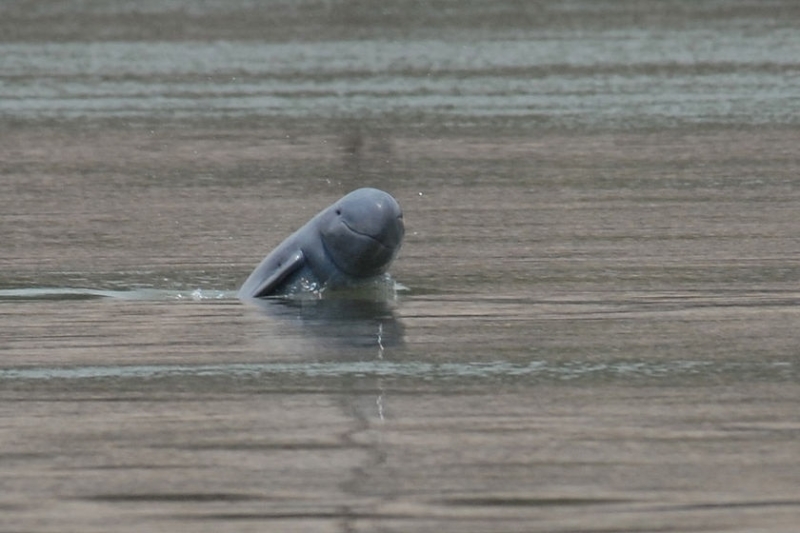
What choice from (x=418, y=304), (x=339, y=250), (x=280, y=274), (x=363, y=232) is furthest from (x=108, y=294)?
(x=418, y=304)

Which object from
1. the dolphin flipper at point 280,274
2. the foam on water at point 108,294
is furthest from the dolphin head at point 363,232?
the foam on water at point 108,294

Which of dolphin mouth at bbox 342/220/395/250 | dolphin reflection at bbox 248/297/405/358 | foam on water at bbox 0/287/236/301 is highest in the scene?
dolphin mouth at bbox 342/220/395/250

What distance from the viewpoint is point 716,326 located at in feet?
36.9

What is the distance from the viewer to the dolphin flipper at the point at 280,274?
41.3 feet

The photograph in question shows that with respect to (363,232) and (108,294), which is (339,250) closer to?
(363,232)

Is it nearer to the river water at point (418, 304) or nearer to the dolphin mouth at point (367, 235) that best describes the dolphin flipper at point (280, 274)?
the river water at point (418, 304)

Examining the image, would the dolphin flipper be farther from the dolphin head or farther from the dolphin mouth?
the dolphin mouth

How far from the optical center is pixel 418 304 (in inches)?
484

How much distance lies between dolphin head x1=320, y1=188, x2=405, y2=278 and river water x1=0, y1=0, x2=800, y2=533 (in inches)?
10.7

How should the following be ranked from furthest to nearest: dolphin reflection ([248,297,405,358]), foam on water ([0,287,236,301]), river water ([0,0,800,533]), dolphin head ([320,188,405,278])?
foam on water ([0,287,236,301]), dolphin head ([320,188,405,278]), dolphin reflection ([248,297,405,358]), river water ([0,0,800,533])

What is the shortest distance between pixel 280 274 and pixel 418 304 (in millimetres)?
889

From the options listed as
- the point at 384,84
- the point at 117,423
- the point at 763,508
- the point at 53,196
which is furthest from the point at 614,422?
the point at 384,84

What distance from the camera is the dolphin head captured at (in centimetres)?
1243

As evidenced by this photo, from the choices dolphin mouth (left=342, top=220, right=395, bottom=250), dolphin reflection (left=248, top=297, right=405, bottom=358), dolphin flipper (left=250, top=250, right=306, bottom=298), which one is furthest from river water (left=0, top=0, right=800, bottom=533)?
dolphin mouth (left=342, top=220, right=395, bottom=250)
